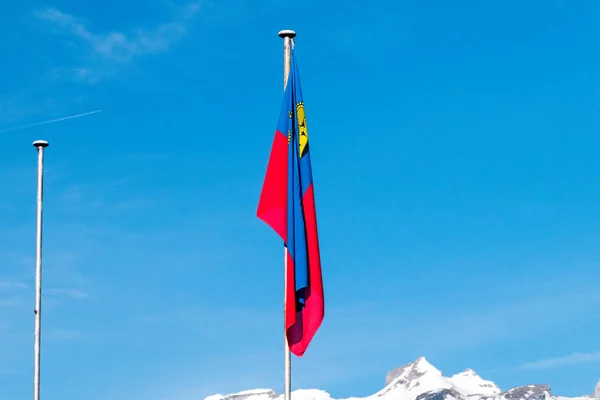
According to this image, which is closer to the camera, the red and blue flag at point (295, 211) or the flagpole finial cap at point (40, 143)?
the red and blue flag at point (295, 211)

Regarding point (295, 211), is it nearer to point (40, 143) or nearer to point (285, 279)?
point (285, 279)

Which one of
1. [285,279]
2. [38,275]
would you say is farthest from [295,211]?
[38,275]

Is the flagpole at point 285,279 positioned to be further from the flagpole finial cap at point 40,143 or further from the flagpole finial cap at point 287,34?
the flagpole finial cap at point 40,143

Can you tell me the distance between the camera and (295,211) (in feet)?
109

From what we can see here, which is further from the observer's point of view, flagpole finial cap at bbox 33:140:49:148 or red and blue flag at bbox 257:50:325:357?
flagpole finial cap at bbox 33:140:49:148

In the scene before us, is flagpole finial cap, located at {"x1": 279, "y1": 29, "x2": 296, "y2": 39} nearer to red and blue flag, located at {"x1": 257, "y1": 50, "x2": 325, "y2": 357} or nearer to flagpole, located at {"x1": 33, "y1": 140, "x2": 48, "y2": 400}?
red and blue flag, located at {"x1": 257, "y1": 50, "x2": 325, "y2": 357}

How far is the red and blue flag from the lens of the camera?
32719 millimetres

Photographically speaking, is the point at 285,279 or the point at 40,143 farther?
the point at 40,143

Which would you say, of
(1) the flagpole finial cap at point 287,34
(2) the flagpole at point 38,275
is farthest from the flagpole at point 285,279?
(2) the flagpole at point 38,275

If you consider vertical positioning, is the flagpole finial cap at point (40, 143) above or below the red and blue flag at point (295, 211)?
above

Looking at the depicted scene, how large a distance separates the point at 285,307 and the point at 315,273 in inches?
49.0

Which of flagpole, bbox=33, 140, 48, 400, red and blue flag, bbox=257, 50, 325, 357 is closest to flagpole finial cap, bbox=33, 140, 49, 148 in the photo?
flagpole, bbox=33, 140, 48, 400

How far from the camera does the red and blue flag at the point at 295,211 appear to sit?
32.7 m

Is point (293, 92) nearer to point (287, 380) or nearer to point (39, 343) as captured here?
point (287, 380)
